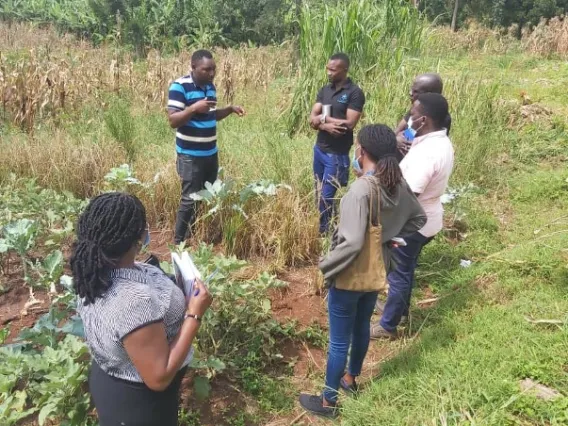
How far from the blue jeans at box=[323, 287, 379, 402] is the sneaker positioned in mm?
668

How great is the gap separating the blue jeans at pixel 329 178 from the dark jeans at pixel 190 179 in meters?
0.98

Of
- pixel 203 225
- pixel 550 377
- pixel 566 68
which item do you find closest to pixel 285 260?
pixel 203 225

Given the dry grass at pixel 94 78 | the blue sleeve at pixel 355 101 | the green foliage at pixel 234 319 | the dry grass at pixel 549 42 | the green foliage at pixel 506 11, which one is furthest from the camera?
the green foliage at pixel 506 11

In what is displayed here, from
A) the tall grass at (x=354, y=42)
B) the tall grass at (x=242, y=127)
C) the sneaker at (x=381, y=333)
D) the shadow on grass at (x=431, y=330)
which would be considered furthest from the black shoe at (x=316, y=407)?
the tall grass at (x=354, y=42)

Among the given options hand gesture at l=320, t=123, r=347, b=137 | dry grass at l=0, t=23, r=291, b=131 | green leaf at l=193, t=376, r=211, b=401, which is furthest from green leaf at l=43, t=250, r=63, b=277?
dry grass at l=0, t=23, r=291, b=131

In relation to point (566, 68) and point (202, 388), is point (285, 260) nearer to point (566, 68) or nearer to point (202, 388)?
point (202, 388)

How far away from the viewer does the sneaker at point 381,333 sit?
3.46 meters

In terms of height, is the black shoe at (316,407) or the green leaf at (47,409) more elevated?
the green leaf at (47,409)

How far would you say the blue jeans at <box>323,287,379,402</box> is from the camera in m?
2.54

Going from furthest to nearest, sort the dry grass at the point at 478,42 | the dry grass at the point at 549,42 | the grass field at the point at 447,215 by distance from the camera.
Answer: the dry grass at the point at 549,42, the dry grass at the point at 478,42, the grass field at the point at 447,215

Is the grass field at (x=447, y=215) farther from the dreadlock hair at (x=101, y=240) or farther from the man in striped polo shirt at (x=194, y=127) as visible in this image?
the dreadlock hair at (x=101, y=240)

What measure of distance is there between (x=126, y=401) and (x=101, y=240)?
2.00 feet

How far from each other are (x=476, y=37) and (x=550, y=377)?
44.1ft

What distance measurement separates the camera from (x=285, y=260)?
4.24m
